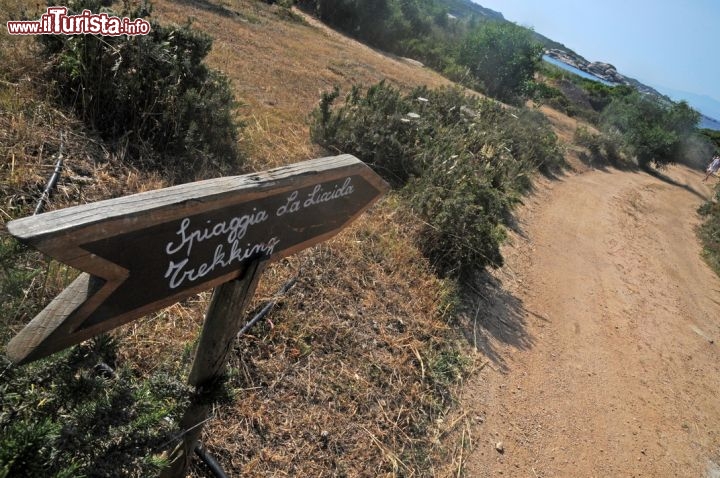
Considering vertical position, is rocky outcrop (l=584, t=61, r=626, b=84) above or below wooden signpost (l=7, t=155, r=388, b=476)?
above

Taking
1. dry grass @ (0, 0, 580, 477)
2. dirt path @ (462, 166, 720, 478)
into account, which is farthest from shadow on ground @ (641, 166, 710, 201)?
dry grass @ (0, 0, 580, 477)

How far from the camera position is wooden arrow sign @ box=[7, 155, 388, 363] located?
1.00m

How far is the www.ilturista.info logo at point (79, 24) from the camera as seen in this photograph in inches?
149

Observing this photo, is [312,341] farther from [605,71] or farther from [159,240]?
[605,71]

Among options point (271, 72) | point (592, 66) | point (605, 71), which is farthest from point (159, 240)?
point (592, 66)

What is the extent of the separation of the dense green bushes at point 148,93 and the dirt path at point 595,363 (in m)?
3.33

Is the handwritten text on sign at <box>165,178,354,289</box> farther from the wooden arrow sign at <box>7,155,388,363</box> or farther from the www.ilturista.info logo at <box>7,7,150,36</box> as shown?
the www.ilturista.info logo at <box>7,7,150,36</box>

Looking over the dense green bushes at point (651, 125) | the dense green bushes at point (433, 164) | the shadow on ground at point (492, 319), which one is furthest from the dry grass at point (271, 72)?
the dense green bushes at point (651, 125)

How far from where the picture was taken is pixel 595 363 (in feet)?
17.3

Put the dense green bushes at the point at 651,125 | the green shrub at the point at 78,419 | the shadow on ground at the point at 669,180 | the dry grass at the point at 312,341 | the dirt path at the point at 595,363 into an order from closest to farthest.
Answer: the green shrub at the point at 78,419
the dry grass at the point at 312,341
the dirt path at the point at 595,363
the shadow on ground at the point at 669,180
the dense green bushes at the point at 651,125

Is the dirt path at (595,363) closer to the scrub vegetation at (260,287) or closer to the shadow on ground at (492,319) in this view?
the shadow on ground at (492,319)

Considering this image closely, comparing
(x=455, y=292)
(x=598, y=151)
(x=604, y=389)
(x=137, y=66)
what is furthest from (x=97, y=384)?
(x=598, y=151)

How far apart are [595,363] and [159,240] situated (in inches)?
210

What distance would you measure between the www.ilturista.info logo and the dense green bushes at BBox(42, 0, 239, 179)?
0.06 m
